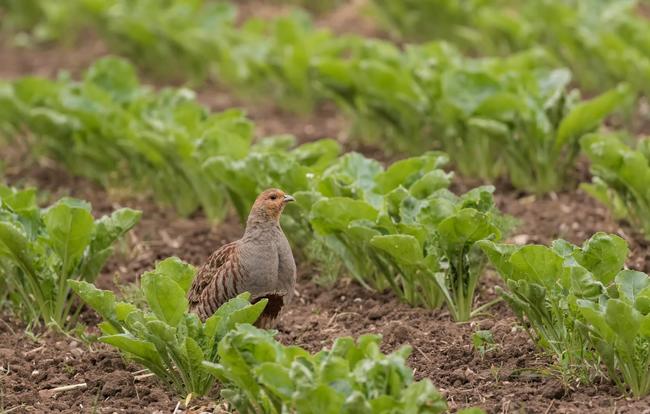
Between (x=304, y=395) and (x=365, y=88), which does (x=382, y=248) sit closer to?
(x=304, y=395)

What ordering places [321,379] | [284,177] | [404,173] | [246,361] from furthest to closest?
[284,177]
[404,173]
[246,361]
[321,379]

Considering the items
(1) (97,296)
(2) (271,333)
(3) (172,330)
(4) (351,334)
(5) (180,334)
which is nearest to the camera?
(2) (271,333)

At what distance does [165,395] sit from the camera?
18.0 ft

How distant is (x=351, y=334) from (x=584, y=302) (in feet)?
5.22

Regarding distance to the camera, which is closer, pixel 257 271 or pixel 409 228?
pixel 257 271

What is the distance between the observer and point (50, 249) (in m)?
6.45

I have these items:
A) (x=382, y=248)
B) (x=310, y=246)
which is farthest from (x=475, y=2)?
(x=382, y=248)

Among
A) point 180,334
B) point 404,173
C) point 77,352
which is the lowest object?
point 77,352

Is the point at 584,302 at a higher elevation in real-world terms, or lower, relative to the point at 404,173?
higher

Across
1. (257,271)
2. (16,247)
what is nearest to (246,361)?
(257,271)

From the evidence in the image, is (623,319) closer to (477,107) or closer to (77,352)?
(77,352)

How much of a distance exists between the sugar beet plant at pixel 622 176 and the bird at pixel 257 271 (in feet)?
6.42

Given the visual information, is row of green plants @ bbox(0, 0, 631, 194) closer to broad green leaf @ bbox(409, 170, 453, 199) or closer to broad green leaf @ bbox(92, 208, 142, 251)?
broad green leaf @ bbox(409, 170, 453, 199)

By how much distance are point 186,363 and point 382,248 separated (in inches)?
45.7
